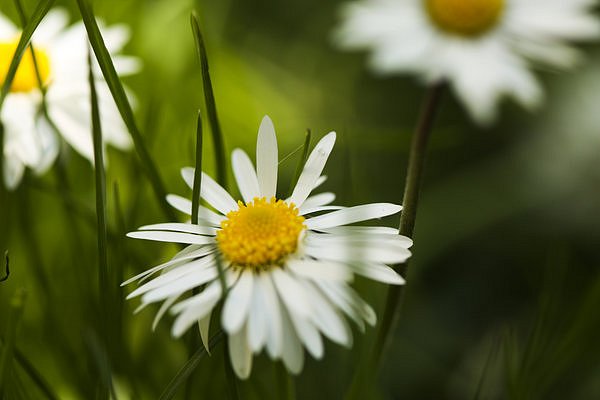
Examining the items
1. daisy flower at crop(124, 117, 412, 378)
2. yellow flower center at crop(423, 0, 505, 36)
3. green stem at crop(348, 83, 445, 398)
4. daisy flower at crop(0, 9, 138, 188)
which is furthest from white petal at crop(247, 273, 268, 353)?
yellow flower center at crop(423, 0, 505, 36)

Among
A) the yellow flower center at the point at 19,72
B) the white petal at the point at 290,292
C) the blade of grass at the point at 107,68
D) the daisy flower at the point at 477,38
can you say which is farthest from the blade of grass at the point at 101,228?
the daisy flower at the point at 477,38

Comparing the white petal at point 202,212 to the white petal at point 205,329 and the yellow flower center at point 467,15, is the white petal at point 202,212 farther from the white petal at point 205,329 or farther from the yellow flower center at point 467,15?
the yellow flower center at point 467,15

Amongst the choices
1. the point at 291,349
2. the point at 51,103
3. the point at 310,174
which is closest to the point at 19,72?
the point at 51,103

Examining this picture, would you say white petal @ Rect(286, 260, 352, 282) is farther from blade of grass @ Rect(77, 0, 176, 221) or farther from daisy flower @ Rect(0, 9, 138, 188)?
daisy flower @ Rect(0, 9, 138, 188)

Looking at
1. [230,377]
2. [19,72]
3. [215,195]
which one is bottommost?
[230,377]

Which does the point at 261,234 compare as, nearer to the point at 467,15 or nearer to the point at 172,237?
the point at 172,237

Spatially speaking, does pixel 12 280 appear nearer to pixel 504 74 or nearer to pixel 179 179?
pixel 179 179
